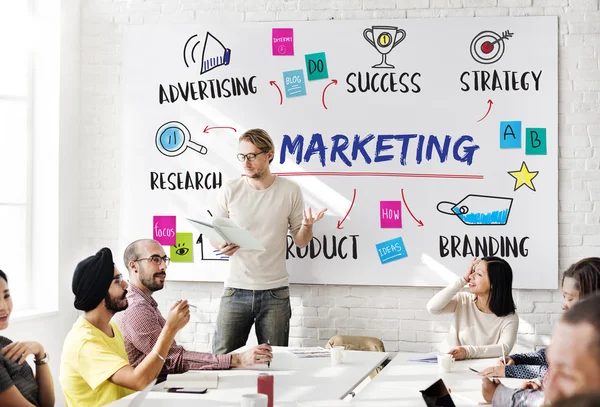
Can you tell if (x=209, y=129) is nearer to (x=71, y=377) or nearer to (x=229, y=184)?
(x=229, y=184)

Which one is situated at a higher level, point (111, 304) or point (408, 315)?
point (111, 304)

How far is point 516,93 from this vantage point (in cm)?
498

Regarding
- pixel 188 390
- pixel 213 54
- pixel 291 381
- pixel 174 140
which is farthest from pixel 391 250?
pixel 188 390

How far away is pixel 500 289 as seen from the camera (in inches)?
161

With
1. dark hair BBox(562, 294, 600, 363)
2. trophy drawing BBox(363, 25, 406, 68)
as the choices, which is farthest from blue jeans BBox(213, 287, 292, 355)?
dark hair BBox(562, 294, 600, 363)

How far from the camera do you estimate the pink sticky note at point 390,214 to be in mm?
5059

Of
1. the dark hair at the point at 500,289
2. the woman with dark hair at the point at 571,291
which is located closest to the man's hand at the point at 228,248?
the dark hair at the point at 500,289

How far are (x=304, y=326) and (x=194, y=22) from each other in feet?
7.49

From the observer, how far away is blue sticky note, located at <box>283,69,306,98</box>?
5.20 metres

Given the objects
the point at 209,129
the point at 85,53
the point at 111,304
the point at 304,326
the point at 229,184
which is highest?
the point at 85,53

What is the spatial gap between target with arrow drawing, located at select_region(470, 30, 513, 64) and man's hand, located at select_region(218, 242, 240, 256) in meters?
2.04

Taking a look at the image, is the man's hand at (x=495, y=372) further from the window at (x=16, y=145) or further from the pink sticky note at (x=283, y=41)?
the window at (x=16, y=145)

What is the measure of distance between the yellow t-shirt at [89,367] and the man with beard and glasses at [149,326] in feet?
1.00

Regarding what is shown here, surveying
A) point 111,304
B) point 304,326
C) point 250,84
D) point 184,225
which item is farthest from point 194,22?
point 111,304
